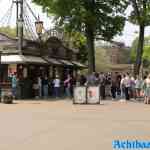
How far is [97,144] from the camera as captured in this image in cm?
1320

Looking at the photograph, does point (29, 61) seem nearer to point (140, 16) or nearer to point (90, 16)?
point (90, 16)

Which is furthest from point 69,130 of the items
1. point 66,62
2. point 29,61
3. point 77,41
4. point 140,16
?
point 77,41

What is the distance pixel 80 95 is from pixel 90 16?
10.8 meters

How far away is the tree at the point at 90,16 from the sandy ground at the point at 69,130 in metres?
17.7

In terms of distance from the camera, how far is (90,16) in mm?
39219

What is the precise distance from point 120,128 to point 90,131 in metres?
1.27

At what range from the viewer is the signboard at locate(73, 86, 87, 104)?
29.6m

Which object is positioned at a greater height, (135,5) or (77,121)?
(135,5)

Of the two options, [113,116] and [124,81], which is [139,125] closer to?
[113,116]

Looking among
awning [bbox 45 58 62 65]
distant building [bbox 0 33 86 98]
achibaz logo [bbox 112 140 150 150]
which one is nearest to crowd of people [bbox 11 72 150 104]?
distant building [bbox 0 33 86 98]

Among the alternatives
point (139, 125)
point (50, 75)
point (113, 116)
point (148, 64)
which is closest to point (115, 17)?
point (50, 75)

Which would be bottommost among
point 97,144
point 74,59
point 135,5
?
point 97,144

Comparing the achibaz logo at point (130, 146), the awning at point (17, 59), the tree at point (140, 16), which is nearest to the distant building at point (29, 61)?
the awning at point (17, 59)

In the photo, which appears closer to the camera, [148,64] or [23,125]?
[23,125]
